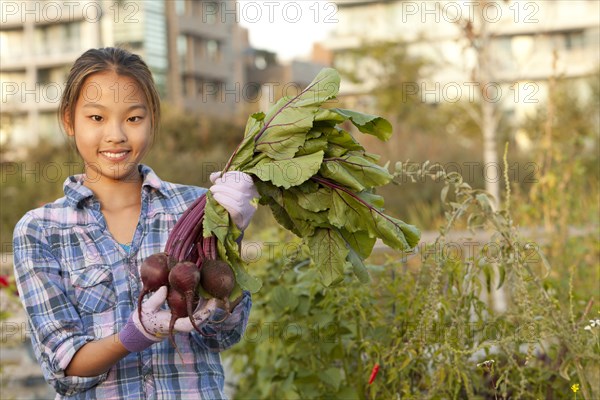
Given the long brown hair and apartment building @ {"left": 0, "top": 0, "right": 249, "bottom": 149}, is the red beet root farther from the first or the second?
apartment building @ {"left": 0, "top": 0, "right": 249, "bottom": 149}

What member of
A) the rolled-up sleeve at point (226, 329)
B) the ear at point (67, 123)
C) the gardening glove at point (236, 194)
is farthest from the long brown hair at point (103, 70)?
the rolled-up sleeve at point (226, 329)

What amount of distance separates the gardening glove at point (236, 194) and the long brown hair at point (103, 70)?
52 cm

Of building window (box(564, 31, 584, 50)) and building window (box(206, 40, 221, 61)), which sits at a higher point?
building window (box(206, 40, 221, 61))

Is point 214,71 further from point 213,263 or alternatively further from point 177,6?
point 213,263

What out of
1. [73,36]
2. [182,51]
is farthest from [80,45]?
[182,51]

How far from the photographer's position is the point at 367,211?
90.1 inches

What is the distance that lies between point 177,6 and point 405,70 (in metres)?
24.3

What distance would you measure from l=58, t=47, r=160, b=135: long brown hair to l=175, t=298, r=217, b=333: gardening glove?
0.67 meters

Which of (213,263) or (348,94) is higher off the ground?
(348,94)

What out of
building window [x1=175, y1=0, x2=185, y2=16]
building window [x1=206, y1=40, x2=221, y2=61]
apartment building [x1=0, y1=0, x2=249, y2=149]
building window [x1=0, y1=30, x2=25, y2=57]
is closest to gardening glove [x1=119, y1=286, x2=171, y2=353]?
apartment building [x1=0, y1=0, x2=249, y2=149]

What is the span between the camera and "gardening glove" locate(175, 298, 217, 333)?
2207 millimetres

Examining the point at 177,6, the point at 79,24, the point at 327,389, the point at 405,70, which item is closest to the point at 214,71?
the point at 177,6

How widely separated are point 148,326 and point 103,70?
2.65 ft

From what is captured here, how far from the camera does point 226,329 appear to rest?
8.08 ft
